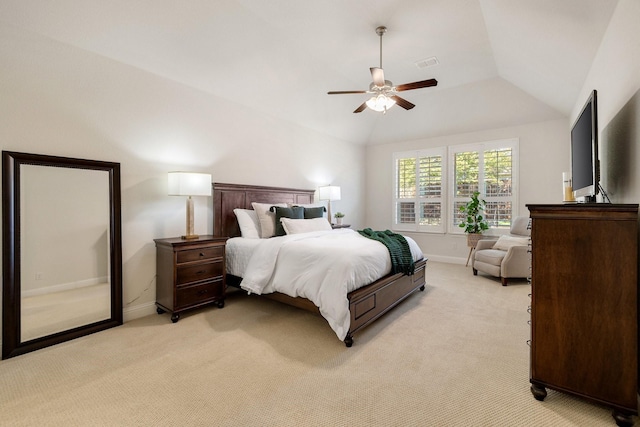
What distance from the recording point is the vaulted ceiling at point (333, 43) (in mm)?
2617

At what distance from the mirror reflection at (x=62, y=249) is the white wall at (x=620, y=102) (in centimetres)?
438

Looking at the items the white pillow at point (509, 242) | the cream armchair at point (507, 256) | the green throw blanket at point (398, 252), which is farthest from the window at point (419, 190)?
the green throw blanket at point (398, 252)

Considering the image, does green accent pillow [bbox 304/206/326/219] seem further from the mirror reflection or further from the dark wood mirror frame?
the dark wood mirror frame

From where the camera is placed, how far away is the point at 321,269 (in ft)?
8.93

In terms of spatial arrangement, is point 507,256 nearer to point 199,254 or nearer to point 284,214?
point 284,214

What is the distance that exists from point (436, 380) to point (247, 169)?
3.56m

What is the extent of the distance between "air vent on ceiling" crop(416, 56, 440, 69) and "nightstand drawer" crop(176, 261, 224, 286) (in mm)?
3878

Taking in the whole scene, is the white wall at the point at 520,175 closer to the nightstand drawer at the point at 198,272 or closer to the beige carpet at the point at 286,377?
the beige carpet at the point at 286,377

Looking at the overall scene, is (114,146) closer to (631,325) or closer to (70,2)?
(70,2)

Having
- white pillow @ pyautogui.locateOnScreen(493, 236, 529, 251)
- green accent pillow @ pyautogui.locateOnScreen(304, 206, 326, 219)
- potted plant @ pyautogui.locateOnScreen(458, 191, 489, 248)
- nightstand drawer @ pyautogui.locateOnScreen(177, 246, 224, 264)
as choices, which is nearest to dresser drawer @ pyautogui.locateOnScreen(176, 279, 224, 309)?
nightstand drawer @ pyautogui.locateOnScreen(177, 246, 224, 264)

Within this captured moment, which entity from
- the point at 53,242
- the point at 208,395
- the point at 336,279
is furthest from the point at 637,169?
the point at 53,242

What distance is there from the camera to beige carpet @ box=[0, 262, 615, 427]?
66.2 inches

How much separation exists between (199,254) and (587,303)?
3263 mm

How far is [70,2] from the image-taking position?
246 cm
